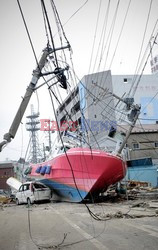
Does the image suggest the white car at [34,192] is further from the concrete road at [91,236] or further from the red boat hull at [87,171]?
the concrete road at [91,236]

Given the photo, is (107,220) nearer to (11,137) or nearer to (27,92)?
(11,137)

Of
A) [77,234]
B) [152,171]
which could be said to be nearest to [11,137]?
[77,234]

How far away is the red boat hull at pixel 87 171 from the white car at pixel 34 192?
1.83 meters

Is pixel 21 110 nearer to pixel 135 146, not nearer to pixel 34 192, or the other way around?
pixel 34 192

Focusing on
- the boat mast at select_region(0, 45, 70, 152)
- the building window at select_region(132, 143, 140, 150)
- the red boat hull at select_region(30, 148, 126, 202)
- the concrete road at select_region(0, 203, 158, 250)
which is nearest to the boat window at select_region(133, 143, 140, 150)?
the building window at select_region(132, 143, 140, 150)

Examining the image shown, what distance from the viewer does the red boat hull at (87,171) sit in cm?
1448

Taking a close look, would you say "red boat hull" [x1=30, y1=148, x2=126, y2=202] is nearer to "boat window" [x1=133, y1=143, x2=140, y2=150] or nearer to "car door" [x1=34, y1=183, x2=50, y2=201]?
"car door" [x1=34, y1=183, x2=50, y2=201]

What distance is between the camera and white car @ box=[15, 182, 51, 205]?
1780cm

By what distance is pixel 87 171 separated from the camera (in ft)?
48.6

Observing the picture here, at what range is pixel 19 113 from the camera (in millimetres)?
8492

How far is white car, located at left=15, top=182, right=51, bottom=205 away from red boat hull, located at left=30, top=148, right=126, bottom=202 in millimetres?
1825

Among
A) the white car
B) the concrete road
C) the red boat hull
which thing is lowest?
the concrete road

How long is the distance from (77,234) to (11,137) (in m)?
3.63

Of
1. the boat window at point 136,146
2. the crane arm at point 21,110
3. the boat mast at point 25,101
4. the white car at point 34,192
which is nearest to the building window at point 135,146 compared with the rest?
the boat window at point 136,146
